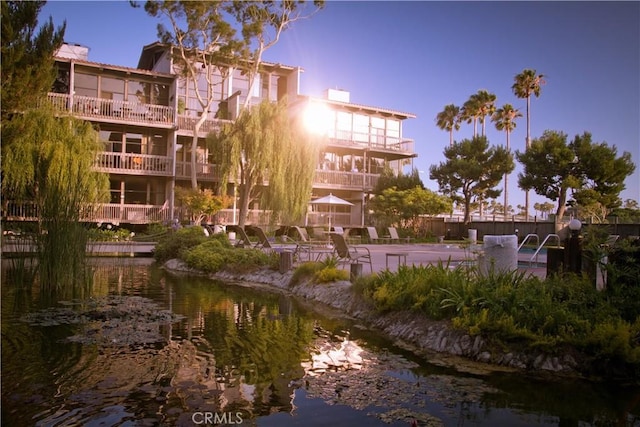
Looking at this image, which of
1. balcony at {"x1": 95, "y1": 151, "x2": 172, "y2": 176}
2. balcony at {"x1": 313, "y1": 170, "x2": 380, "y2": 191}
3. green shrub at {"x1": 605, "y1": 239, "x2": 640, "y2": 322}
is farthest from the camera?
balcony at {"x1": 313, "y1": 170, "x2": 380, "y2": 191}

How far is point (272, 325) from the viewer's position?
8.05 meters

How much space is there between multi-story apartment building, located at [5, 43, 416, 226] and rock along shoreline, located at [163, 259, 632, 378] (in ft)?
60.9

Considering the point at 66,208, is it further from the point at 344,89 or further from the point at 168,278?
the point at 344,89

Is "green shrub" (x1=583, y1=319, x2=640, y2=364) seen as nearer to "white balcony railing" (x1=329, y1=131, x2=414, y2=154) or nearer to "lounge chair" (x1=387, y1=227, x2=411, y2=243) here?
"lounge chair" (x1=387, y1=227, x2=411, y2=243)

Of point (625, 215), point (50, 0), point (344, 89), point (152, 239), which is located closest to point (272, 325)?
point (50, 0)

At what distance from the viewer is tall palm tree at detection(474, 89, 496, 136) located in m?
45.9

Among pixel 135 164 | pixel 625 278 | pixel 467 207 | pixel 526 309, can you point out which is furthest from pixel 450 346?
pixel 467 207

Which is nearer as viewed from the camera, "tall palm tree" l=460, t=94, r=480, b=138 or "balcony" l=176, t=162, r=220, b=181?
"balcony" l=176, t=162, r=220, b=181

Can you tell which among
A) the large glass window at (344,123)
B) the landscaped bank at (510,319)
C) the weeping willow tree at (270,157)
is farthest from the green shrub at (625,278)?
the large glass window at (344,123)

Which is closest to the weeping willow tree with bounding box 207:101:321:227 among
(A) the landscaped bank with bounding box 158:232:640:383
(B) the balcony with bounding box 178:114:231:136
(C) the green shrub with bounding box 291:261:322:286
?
(B) the balcony with bounding box 178:114:231:136

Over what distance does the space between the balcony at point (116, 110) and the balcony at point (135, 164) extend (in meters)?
1.70

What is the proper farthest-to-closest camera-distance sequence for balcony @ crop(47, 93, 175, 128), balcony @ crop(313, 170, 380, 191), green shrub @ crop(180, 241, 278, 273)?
balcony @ crop(313, 170, 380, 191) → balcony @ crop(47, 93, 175, 128) → green shrub @ crop(180, 241, 278, 273)

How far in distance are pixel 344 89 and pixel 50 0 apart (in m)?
23.9

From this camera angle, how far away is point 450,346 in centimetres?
679
